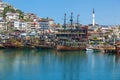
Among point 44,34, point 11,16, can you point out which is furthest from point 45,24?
point 44,34

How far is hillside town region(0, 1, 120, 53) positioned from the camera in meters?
52.7

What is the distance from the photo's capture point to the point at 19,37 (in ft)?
197

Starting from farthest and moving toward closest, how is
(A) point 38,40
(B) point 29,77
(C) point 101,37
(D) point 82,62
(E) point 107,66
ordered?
1. (C) point 101,37
2. (A) point 38,40
3. (D) point 82,62
4. (E) point 107,66
5. (B) point 29,77

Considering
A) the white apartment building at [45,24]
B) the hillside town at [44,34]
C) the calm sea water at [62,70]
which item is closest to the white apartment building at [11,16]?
the hillside town at [44,34]

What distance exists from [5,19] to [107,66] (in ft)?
137

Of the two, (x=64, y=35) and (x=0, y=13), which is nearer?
(x=64, y=35)

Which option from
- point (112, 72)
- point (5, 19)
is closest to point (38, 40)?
point (5, 19)

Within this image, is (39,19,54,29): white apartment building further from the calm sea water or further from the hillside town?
the calm sea water

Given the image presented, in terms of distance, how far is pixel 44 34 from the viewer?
212ft

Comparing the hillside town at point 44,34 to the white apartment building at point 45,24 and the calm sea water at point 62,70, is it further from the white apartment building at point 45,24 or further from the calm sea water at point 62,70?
the calm sea water at point 62,70

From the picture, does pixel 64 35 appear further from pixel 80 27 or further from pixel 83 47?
pixel 83 47

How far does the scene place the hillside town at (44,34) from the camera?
5270 centimetres

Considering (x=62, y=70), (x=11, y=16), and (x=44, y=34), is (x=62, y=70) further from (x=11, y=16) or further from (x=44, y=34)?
(x=11, y=16)

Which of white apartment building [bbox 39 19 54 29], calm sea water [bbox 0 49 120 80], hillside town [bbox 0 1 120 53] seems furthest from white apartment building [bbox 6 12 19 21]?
calm sea water [bbox 0 49 120 80]
